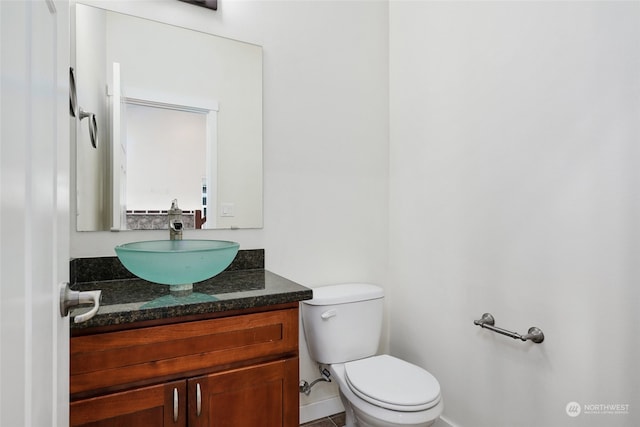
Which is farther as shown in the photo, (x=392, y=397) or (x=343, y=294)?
(x=343, y=294)

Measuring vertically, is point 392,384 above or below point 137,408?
below

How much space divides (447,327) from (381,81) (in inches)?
56.8

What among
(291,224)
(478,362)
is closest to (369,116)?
(291,224)

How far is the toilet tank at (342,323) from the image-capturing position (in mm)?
1700

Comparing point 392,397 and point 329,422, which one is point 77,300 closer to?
point 392,397

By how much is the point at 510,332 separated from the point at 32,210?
155 cm

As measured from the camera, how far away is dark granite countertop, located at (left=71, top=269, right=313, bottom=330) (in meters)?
1.00

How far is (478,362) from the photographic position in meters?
1.60

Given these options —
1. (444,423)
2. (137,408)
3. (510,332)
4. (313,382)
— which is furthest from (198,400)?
(444,423)

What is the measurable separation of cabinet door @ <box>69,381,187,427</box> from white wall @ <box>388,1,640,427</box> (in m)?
1.27

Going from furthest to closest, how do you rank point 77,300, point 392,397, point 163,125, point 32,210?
1. point 163,125
2. point 392,397
3. point 77,300
4. point 32,210

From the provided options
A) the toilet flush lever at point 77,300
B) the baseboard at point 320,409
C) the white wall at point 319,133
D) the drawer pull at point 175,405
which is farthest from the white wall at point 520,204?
the toilet flush lever at point 77,300

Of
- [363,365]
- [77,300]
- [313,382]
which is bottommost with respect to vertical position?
[313,382]

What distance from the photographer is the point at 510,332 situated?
4.61 feet
